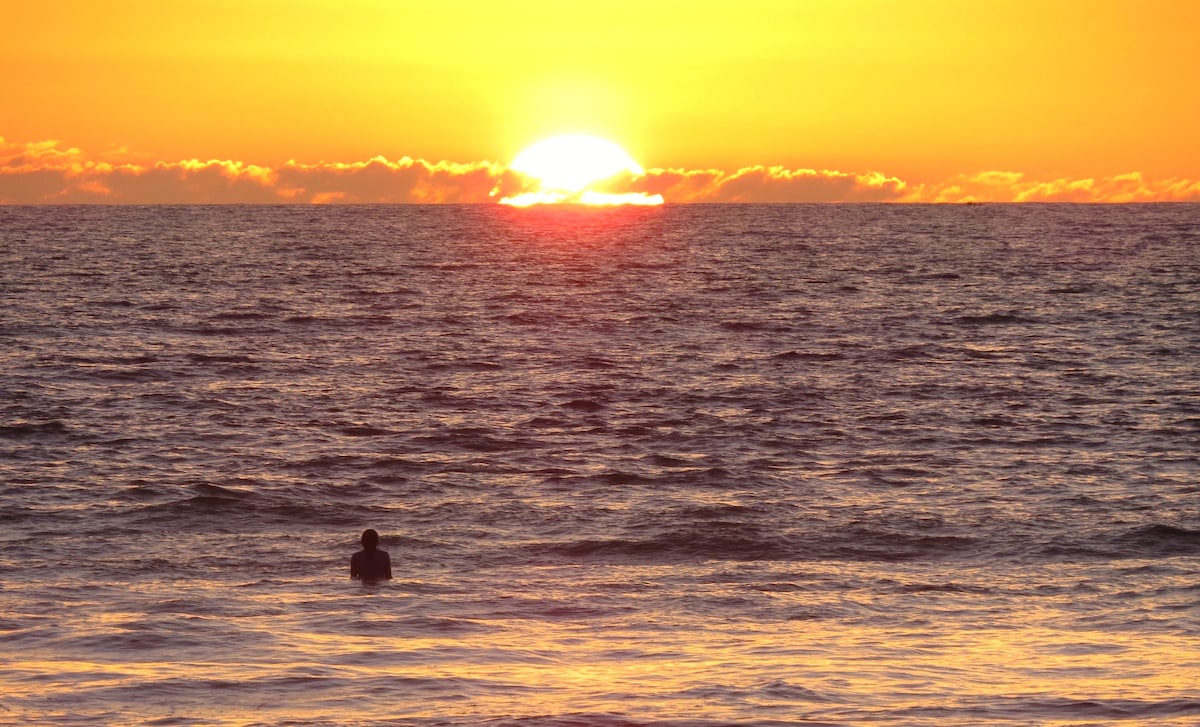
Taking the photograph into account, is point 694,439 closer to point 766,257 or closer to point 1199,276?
point 1199,276

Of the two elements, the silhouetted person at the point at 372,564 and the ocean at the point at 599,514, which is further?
the silhouetted person at the point at 372,564

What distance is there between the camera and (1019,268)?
105 m

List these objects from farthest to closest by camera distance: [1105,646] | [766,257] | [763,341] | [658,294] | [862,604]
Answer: [766,257], [658,294], [763,341], [862,604], [1105,646]

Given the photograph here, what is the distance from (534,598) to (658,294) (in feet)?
207

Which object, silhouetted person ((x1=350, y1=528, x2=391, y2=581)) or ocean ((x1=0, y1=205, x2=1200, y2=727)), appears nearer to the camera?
ocean ((x1=0, y1=205, x2=1200, y2=727))

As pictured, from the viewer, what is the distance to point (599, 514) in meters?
29.4

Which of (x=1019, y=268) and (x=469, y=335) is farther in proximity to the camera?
(x=1019, y=268)

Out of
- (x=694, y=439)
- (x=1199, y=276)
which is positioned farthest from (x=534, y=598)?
(x=1199, y=276)

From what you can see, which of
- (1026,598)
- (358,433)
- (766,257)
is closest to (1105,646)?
(1026,598)

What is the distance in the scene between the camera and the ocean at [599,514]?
1620 cm

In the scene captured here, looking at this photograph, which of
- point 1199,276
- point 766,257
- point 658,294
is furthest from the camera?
point 766,257

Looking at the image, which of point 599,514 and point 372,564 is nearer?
point 372,564

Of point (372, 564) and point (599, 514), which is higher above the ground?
point (372, 564)

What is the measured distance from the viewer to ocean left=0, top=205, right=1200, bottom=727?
53.2ft
